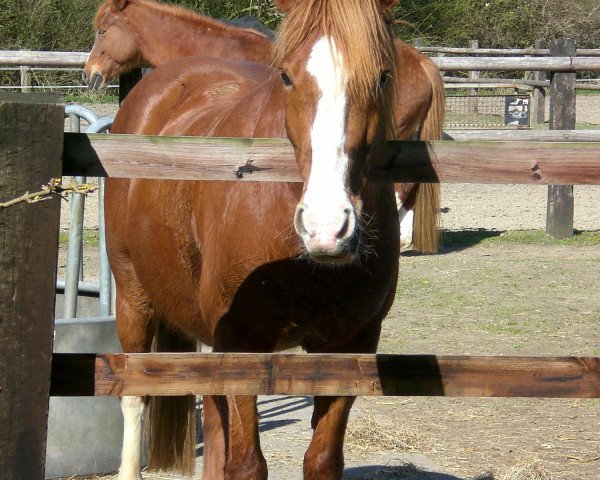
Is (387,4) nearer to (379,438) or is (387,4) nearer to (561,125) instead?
(379,438)

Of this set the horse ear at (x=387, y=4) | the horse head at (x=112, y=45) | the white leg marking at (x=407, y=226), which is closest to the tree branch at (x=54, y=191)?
the horse ear at (x=387, y=4)

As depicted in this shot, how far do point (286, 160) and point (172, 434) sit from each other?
212 centimetres

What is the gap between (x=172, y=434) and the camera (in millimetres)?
3969

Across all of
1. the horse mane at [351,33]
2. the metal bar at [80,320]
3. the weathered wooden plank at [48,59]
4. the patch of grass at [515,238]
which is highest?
the weathered wooden plank at [48,59]

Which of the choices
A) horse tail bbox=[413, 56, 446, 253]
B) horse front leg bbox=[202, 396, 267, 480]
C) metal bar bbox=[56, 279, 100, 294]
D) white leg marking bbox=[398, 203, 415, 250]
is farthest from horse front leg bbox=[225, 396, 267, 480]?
white leg marking bbox=[398, 203, 415, 250]

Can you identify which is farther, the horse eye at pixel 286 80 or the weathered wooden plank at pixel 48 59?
the weathered wooden plank at pixel 48 59

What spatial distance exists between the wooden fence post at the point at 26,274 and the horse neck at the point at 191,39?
448 cm

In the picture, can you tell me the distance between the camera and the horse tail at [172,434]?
3967 mm

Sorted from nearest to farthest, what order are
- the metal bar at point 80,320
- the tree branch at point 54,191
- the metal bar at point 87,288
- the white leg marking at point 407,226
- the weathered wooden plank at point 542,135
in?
the tree branch at point 54,191 < the metal bar at point 80,320 < the metal bar at point 87,288 < the white leg marking at point 407,226 < the weathered wooden plank at point 542,135

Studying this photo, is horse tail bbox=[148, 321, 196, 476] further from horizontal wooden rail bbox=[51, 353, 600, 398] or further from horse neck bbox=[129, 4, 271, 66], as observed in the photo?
horse neck bbox=[129, 4, 271, 66]

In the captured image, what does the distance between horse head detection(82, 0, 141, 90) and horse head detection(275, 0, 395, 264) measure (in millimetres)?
5118

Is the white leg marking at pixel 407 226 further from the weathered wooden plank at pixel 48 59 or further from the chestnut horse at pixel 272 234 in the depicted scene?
the chestnut horse at pixel 272 234

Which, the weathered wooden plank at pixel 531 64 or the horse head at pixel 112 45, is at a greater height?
the weathered wooden plank at pixel 531 64

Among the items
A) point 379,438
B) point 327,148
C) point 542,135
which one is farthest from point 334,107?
point 542,135
